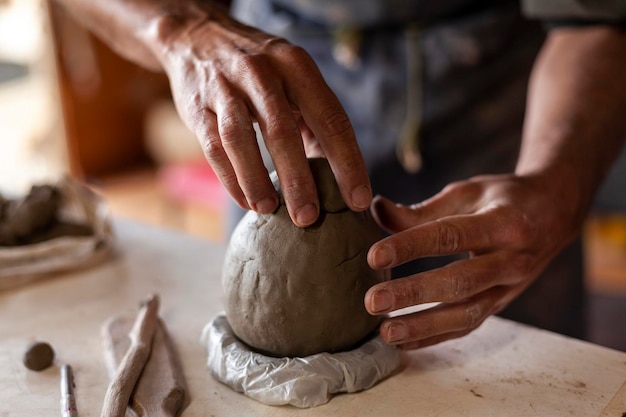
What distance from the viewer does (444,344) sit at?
4.69ft

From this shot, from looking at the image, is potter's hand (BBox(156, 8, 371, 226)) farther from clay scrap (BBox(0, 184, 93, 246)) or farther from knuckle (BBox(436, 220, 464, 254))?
clay scrap (BBox(0, 184, 93, 246))

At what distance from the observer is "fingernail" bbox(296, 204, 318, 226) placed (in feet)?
4.06

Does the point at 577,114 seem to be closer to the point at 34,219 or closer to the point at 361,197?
the point at 361,197

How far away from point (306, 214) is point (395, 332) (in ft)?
0.86

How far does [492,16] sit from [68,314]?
4.32 feet

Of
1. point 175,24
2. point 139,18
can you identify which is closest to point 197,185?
point 139,18

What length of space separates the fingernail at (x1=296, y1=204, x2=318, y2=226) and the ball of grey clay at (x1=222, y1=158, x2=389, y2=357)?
4cm

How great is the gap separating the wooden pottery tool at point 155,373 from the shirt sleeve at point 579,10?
1.14 meters

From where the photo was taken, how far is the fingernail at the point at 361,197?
125cm

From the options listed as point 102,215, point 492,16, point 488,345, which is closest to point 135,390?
point 488,345

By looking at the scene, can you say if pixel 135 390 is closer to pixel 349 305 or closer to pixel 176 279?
pixel 349 305

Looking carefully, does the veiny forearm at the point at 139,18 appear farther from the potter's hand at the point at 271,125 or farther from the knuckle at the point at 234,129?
the knuckle at the point at 234,129

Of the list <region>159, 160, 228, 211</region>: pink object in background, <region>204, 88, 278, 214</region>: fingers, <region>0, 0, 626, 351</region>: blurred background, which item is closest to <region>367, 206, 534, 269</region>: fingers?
<region>204, 88, 278, 214</region>: fingers

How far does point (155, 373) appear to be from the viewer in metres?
1.32
